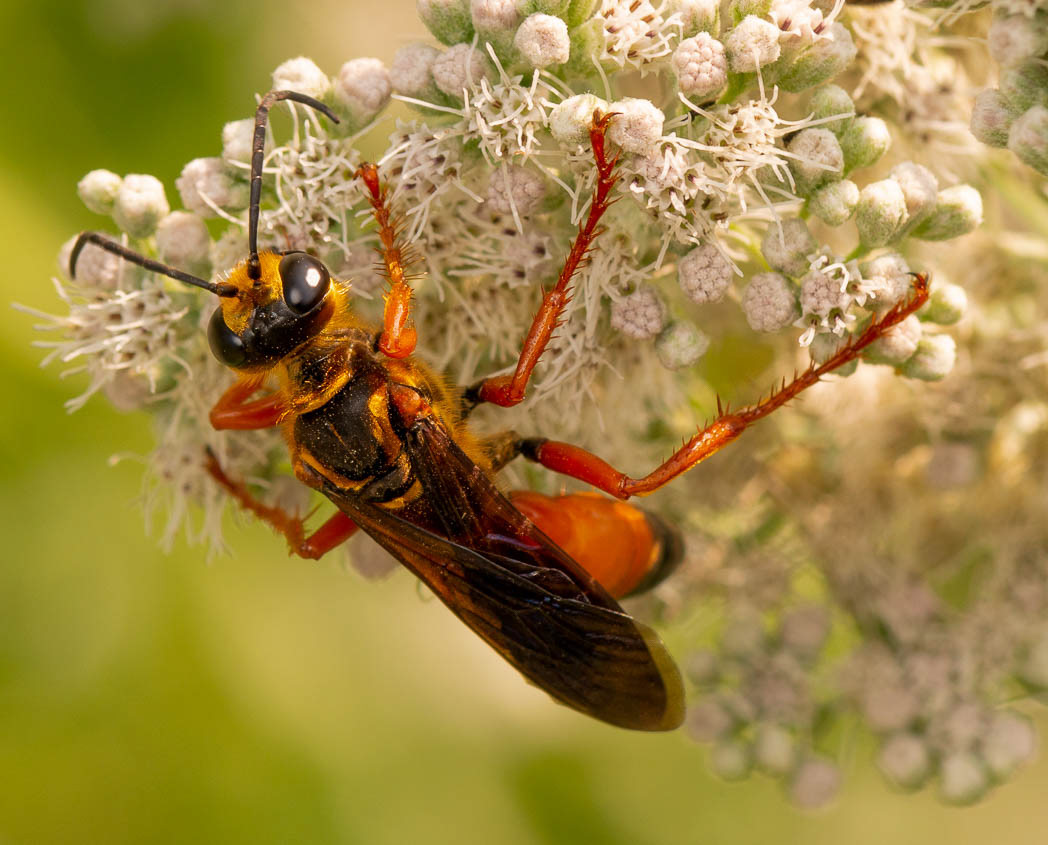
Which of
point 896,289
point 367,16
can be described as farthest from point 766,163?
point 367,16

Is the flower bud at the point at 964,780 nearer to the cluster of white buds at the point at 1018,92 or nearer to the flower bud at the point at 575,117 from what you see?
the cluster of white buds at the point at 1018,92

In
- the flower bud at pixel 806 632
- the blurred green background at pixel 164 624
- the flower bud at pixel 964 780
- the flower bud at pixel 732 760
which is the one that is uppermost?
the blurred green background at pixel 164 624

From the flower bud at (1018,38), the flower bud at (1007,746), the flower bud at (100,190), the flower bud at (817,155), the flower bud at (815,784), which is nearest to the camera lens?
the flower bud at (1018,38)

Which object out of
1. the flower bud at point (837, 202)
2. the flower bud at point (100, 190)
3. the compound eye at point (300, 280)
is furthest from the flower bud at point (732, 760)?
the flower bud at point (100, 190)

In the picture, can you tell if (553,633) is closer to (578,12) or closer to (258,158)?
(258,158)

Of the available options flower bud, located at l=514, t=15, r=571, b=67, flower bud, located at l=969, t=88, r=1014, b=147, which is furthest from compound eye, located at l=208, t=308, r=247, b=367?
flower bud, located at l=969, t=88, r=1014, b=147

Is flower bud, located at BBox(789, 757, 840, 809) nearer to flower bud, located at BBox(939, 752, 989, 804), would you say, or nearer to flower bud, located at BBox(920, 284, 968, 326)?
flower bud, located at BBox(939, 752, 989, 804)
